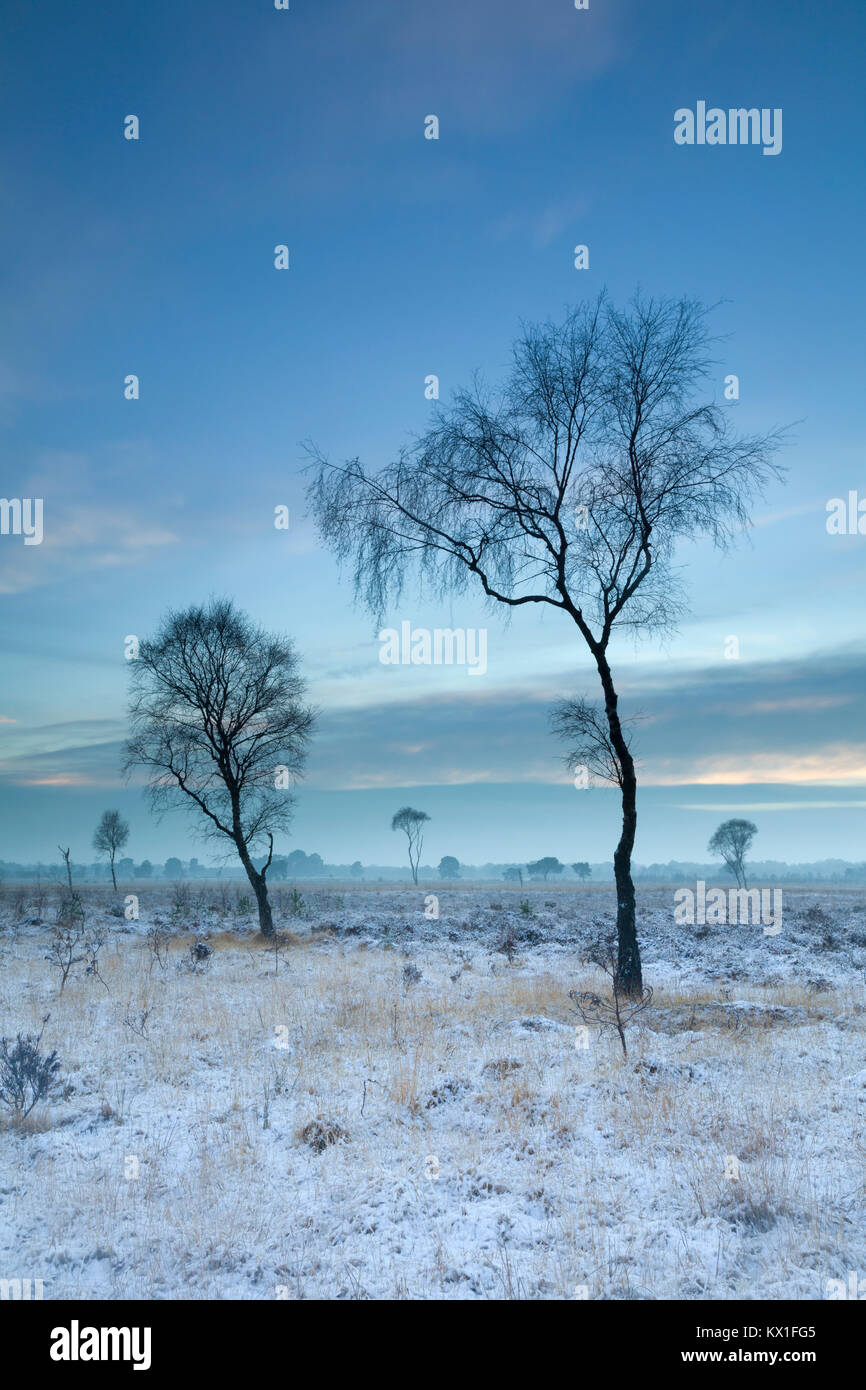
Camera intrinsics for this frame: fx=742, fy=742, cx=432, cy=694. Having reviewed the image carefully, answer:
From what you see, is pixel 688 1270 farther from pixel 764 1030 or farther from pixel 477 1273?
pixel 764 1030

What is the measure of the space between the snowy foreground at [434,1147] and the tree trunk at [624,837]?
94 cm

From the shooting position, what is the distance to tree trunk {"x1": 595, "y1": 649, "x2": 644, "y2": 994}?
1324cm

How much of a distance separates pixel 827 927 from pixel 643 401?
22.5 m

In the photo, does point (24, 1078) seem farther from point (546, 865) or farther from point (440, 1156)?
point (546, 865)

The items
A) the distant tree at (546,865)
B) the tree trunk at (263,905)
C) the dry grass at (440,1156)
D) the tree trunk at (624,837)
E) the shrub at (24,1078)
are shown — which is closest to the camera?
the dry grass at (440,1156)

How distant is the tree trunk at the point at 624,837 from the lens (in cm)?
1324

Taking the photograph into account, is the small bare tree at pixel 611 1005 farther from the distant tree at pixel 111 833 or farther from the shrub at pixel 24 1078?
the distant tree at pixel 111 833

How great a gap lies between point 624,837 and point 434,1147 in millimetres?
7518

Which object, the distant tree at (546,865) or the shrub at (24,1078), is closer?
the shrub at (24,1078)

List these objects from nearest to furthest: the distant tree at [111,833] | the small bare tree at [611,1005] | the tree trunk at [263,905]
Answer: the small bare tree at [611,1005] < the tree trunk at [263,905] < the distant tree at [111,833]

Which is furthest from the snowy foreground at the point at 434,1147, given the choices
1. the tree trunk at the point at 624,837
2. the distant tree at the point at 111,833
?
the distant tree at the point at 111,833

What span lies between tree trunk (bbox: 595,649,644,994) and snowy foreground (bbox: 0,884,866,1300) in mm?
941

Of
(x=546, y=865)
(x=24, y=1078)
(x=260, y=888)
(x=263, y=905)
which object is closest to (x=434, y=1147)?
(x=24, y=1078)

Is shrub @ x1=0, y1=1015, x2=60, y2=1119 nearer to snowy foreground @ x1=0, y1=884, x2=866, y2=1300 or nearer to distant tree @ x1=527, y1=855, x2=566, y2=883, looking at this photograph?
snowy foreground @ x1=0, y1=884, x2=866, y2=1300
